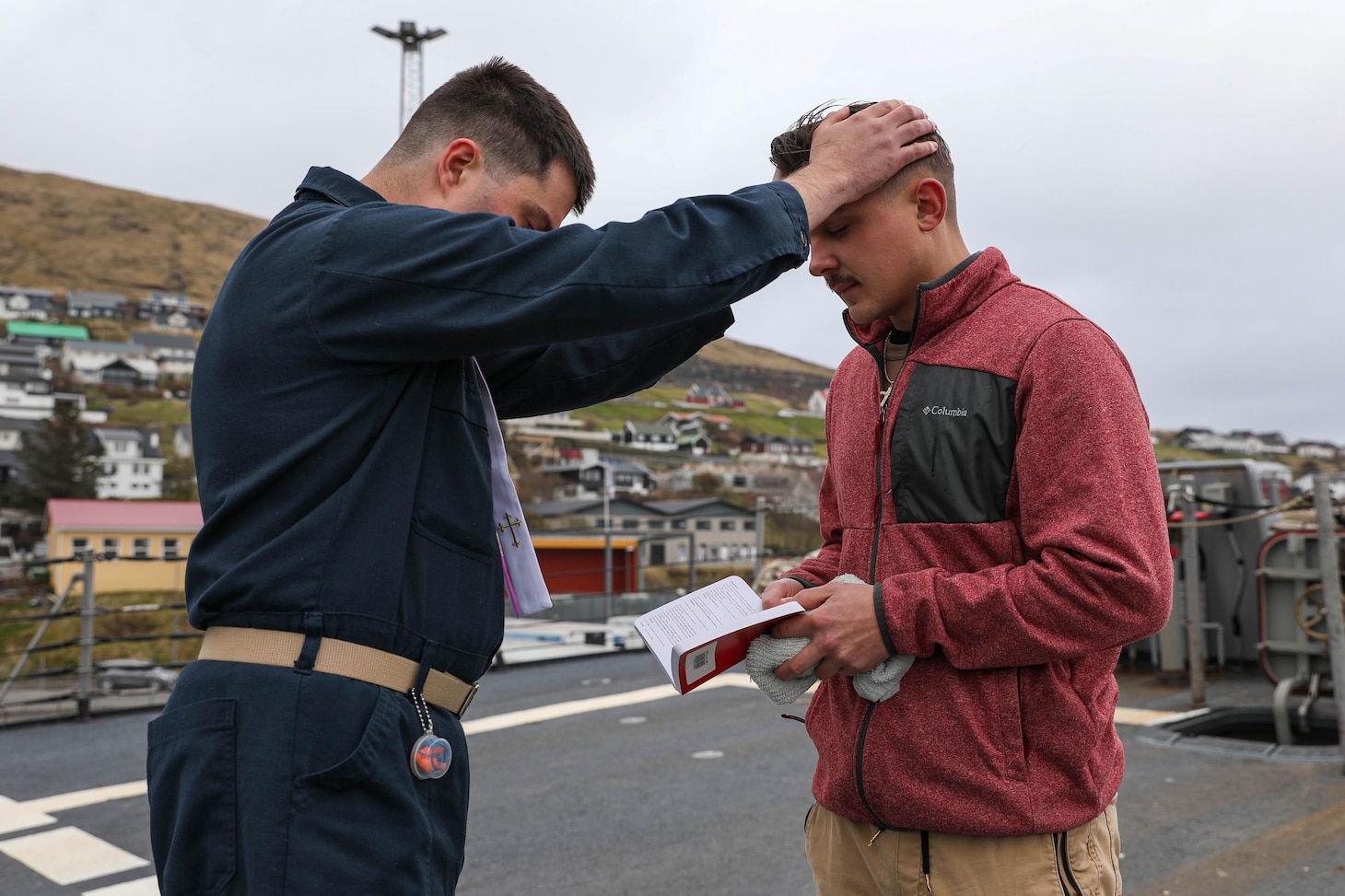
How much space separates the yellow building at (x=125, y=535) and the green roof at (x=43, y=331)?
67.3m

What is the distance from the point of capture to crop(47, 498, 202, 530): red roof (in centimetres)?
5856

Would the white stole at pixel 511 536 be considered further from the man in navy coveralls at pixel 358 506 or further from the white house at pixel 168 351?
the white house at pixel 168 351

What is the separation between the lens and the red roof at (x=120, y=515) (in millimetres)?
58562

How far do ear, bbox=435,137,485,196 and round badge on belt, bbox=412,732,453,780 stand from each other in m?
0.96

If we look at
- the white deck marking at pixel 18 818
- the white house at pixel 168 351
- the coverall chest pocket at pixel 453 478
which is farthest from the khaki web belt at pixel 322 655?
the white house at pixel 168 351

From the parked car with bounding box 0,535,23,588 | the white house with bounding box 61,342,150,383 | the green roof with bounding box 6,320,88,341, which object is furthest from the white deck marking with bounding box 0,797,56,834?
the green roof with bounding box 6,320,88,341

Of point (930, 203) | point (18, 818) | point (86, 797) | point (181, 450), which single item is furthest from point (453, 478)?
point (181, 450)

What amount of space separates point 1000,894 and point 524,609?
0.92 m

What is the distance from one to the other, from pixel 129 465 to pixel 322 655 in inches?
3579

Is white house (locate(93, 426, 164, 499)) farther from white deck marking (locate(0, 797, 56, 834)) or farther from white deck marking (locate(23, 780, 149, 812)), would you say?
white deck marking (locate(0, 797, 56, 834))

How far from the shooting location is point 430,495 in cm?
159

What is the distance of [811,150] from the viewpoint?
1.85 meters

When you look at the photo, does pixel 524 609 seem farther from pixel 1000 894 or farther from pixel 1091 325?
pixel 1091 325

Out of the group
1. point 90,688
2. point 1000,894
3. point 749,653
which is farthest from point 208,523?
point 90,688
